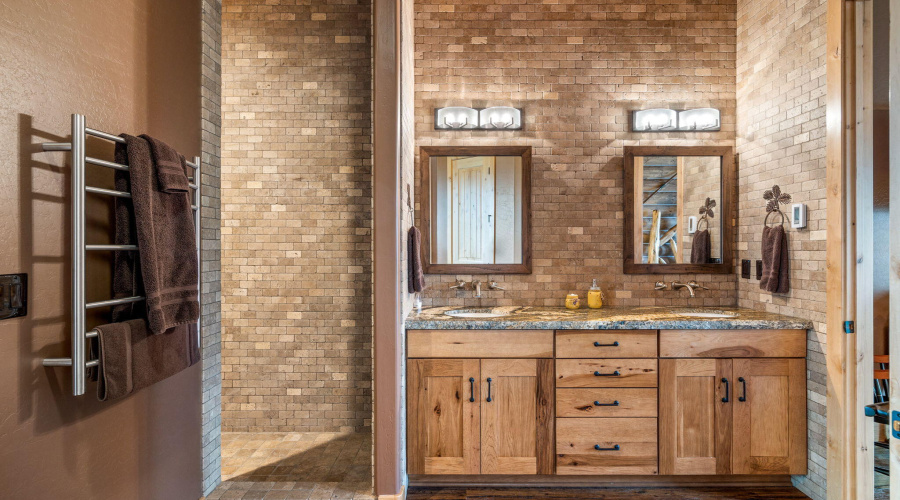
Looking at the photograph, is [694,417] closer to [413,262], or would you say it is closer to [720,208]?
[720,208]

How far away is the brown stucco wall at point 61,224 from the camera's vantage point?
1.33 meters

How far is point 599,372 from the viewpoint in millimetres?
2670

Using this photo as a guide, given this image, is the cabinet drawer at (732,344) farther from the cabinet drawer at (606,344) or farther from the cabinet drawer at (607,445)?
the cabinet drawer at (607,445)

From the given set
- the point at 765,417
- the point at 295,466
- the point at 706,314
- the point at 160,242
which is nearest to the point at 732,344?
the point at 706,314

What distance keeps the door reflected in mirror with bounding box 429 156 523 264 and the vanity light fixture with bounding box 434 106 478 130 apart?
21cm

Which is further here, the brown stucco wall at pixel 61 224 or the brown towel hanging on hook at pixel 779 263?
the brown towel hanging on hook at pixel 779 263

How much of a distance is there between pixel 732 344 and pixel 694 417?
0.45 m

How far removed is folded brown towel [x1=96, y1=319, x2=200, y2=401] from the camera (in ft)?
4.98

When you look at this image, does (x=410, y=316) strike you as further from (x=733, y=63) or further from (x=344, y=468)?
(x=733, y=63)

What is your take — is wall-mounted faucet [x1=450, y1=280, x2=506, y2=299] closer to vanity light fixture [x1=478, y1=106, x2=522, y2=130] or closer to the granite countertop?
the granite countertop

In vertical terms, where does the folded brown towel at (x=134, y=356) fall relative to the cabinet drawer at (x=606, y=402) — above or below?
above

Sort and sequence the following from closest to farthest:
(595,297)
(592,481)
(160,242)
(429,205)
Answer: (160,242) < (592,481) < (595,297) < (429,205)

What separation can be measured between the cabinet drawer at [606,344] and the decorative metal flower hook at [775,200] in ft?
3.60

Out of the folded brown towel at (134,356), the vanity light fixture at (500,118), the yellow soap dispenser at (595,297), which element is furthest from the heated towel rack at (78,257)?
the yellow soap dispenser at (595,297)
